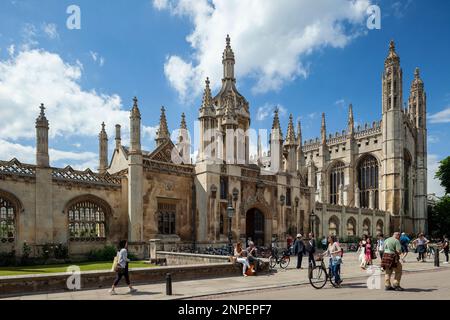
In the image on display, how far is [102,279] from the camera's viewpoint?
1259 cm

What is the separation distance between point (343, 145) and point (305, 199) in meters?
36.9

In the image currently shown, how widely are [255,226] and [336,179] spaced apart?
1655 inches

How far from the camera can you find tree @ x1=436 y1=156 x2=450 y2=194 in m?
58.6

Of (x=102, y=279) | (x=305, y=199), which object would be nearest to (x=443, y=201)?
(x=305, y=199)

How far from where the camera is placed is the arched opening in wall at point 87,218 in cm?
2284

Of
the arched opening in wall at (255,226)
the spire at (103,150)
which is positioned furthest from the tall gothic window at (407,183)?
the spire at (103,150)

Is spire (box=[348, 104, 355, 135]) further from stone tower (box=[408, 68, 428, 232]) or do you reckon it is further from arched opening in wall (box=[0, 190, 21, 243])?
arched opening in wall (box=[0, 190, 21, 243])

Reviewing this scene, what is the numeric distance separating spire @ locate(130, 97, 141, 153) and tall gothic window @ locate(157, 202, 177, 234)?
411 cm

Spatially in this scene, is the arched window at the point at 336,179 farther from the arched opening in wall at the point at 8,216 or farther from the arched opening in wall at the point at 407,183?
the arched opening in wall at the point at 8,216

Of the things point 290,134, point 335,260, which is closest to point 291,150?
point 290,134

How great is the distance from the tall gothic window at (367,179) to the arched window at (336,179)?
291 centimetres

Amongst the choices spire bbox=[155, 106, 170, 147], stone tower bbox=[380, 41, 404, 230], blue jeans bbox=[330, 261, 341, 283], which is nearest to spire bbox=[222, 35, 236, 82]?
spire bbox=[155, 106, 170, 147]

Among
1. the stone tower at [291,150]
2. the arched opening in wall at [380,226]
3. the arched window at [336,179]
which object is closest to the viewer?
the stone tower at [291,150]
